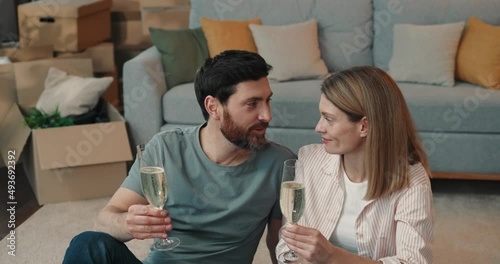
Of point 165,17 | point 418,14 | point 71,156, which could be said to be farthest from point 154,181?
point 165,17

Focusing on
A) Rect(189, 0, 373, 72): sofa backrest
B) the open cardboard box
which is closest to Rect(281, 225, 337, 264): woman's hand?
the open cardboard box

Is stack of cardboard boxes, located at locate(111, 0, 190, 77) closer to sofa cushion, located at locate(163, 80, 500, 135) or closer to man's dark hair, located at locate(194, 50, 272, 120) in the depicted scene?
sofa cushion, located at locate(163, 80, 500, 135)

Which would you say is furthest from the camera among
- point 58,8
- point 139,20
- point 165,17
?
point 139,20

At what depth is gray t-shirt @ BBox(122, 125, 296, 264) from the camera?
206 cm

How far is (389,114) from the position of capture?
1822mm

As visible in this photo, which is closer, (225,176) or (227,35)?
(225,176)

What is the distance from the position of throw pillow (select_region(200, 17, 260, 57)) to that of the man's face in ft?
5.92

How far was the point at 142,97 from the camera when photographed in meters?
3.65

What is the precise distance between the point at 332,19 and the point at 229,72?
2.08m

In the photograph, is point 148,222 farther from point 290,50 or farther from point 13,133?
point 290,50

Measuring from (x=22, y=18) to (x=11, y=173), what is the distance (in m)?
1.07

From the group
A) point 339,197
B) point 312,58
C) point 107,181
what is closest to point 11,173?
point 107,181

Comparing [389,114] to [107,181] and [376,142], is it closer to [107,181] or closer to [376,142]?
[376,142]

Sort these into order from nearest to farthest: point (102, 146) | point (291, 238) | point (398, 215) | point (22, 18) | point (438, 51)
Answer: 1. point (291, 238)
2. point (398, 215)
3. point (102, 146)
4. point (438, 51)
5. point (22, 18)
